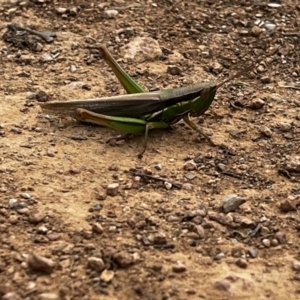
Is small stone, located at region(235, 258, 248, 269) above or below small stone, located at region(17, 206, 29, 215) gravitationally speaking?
below

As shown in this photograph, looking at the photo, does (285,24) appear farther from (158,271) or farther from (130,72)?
(158,271)

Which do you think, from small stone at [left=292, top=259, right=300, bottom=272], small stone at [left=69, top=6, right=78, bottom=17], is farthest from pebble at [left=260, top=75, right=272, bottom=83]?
small stone at [left=292, top=259, right=300, bottom=272]

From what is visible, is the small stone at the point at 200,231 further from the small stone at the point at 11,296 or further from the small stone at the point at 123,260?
the small stone at the point at 11,296

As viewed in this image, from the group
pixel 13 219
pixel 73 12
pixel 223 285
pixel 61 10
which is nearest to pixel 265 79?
pixel 73 12

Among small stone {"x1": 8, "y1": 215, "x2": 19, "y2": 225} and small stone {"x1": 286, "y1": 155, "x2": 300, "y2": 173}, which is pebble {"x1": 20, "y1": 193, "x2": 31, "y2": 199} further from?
small stone {"x1": 286, "y1": 155, "x2": 300, "y2": 173}

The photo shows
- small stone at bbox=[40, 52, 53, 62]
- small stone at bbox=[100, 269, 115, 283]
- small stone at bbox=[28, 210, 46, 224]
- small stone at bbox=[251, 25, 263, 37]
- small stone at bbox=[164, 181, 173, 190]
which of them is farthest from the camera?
small stone at bbox=[251, 25, 263, 37]

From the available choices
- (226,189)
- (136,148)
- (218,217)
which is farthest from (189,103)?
(218,217)
